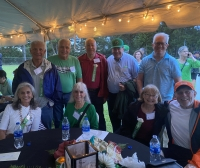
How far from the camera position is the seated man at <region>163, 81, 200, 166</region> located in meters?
1.67

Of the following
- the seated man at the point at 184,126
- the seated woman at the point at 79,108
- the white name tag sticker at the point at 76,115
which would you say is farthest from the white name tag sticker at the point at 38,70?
the seated man at the point at 184,126

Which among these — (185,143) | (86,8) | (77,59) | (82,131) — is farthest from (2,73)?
(185,143)

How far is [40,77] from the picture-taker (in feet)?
8.11

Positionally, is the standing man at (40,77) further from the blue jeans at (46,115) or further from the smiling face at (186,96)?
the smiling face at (186,96)

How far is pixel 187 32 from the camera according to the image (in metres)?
6.64

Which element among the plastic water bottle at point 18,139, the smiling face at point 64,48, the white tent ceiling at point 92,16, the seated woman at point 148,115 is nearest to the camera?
the plastic water bottle at point 18,139

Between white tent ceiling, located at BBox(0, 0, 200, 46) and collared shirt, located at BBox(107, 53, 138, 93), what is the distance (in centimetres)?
75

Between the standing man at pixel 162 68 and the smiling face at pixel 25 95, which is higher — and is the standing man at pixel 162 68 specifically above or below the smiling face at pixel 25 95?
above

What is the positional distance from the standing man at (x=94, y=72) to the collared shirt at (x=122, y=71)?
0.17 metres

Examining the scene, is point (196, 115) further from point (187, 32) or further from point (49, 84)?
point (187, 32)

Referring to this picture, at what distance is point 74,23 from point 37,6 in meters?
0.90

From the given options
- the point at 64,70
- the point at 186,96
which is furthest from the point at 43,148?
the point at 64,70

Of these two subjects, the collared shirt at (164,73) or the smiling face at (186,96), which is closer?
the smiling face at (186,96)

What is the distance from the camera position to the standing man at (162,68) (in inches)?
97.3
